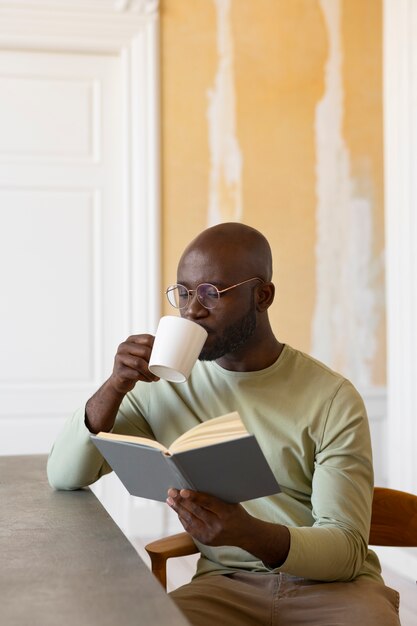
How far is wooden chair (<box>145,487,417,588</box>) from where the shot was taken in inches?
60.6

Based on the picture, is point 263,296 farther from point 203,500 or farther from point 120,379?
point 203,500

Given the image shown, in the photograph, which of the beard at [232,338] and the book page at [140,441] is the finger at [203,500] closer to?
the book page at [140,441]

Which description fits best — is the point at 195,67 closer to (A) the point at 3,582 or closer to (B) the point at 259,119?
(B) the point at 259,119

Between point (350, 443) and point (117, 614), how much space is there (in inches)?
26.3

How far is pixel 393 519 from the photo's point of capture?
1.55m

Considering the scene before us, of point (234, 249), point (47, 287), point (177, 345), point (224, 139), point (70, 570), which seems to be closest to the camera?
point (70, 570)

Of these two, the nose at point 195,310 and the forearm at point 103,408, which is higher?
the nose at point 195,310

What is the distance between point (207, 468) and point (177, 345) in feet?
0.94

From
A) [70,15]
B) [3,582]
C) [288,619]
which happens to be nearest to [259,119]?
[70,15]

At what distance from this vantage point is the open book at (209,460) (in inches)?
42.7

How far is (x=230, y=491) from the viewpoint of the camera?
1.17m

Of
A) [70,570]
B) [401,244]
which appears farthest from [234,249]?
[401,244]

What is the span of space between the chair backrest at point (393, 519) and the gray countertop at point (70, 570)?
53 centimetres

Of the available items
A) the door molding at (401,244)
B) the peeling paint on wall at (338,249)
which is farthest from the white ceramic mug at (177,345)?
the peeling paint on wall at (338,249)
